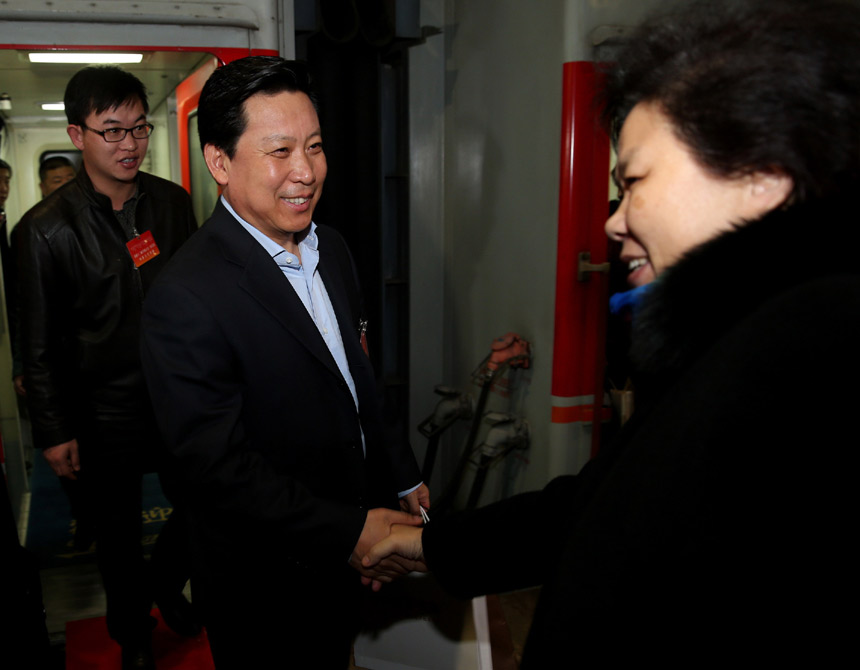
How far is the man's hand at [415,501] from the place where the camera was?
198 cm

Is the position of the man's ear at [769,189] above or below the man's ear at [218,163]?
below

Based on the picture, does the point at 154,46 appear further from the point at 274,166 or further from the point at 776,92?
the point at 776,92

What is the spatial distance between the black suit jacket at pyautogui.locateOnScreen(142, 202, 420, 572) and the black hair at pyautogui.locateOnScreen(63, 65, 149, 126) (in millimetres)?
1042

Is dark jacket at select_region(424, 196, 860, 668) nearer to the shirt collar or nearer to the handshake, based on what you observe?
the handshake

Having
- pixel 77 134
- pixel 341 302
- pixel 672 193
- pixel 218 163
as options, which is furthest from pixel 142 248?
pixel 672 193

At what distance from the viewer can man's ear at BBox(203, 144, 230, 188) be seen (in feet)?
5.53

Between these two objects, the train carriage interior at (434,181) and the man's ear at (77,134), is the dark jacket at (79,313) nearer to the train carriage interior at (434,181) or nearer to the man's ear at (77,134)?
the man's ear at (77,134)

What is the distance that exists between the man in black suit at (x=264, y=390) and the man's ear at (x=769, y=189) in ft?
3.27

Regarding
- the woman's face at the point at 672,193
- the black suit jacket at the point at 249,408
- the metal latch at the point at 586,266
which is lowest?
the black suit jacket at the point at 249,408

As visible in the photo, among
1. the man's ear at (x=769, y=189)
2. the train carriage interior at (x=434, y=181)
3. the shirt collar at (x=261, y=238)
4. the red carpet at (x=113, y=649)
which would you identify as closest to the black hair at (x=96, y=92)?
the train carriage interior at (x=434, y=181)

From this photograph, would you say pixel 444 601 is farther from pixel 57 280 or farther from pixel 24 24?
pixel 24 24

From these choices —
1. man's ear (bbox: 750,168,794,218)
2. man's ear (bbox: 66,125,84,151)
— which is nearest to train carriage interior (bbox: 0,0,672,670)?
man's ear (bbox: 66,125,84,151)

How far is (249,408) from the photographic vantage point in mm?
1563

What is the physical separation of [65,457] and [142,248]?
750 millimetres
